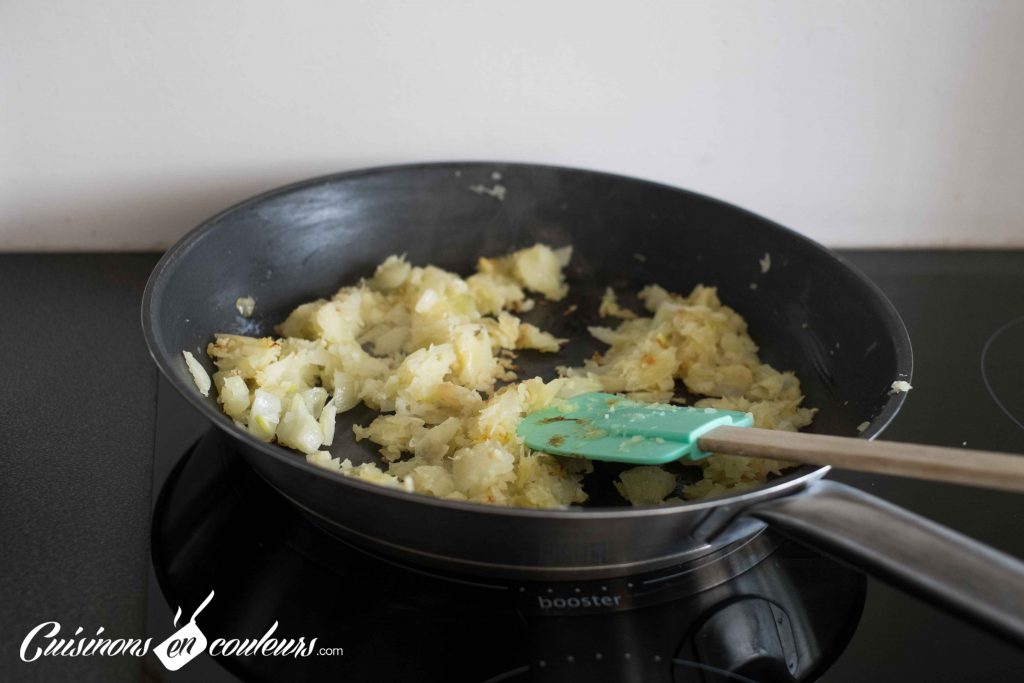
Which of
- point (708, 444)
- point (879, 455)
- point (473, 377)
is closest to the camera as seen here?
point (879, 455)

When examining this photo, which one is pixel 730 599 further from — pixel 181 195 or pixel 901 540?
pixel 181 195

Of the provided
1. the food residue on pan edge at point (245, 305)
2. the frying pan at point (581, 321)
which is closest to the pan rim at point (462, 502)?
the frying pan at point (581, 321)

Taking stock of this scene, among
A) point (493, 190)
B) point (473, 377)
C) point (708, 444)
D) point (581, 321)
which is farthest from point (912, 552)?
point (493, 190)

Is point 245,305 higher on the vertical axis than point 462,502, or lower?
lower

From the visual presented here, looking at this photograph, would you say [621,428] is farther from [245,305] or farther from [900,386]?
[245,305]

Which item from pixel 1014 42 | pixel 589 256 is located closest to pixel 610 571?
pixel 589 256

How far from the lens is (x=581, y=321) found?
1.38m

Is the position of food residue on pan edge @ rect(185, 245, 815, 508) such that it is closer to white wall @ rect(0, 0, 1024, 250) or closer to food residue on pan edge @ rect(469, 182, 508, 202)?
food residue on pan edge @ rect(469, 182, 508, 202)

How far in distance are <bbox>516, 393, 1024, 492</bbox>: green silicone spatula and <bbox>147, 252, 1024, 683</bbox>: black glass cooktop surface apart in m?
0.13

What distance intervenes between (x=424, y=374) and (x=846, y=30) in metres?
0.82

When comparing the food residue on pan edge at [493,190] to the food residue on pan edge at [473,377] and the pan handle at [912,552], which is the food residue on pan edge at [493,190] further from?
the pan handle at [912,552]

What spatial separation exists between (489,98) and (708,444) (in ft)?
2.28

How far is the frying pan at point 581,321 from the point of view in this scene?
2.40 ft

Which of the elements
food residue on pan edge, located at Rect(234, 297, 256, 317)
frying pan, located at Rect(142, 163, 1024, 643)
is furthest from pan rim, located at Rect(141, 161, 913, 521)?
food residue on pan edge, located at Rect(234, 297, 256, 317)
